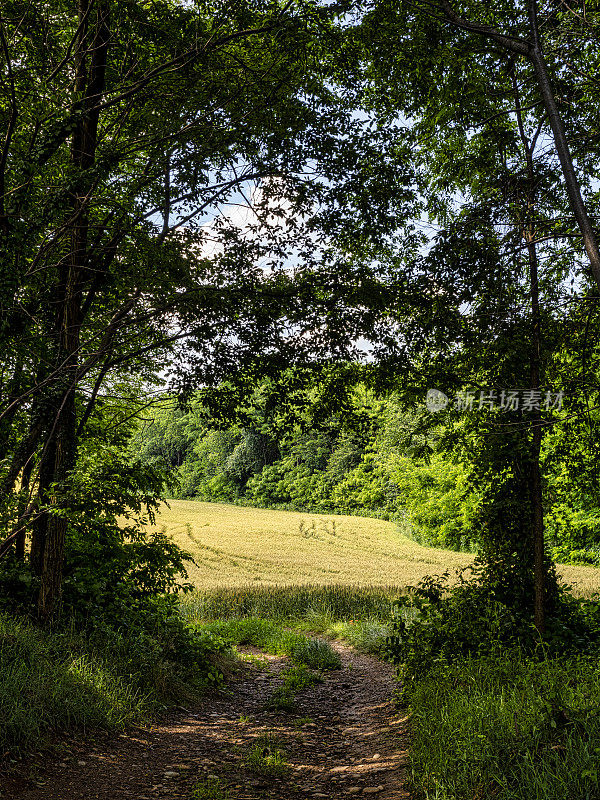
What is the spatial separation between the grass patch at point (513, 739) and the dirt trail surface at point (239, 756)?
48cm

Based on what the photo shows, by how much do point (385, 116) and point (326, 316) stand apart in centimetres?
301

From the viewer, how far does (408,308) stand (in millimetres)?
7340

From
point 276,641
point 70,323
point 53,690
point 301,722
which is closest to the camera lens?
point 53,690

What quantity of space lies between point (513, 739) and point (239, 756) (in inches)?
115

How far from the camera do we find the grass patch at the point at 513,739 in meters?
3.25

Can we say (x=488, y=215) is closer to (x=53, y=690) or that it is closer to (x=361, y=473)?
(x=53, y=690)

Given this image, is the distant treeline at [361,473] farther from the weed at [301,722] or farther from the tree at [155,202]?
the weed at [301,722]

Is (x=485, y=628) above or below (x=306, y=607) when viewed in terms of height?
above

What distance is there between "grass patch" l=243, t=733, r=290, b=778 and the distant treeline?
A: 3075 millimetres

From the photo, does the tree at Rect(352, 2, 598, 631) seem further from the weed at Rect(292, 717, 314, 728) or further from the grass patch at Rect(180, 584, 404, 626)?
the grass patch at Rect(180, 584, 404, 626)

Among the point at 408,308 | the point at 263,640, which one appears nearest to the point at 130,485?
the point at 408,308

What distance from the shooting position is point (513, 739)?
375 cm

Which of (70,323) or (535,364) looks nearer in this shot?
(535,364)

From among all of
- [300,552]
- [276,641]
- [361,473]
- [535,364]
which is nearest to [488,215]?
[535,364]
